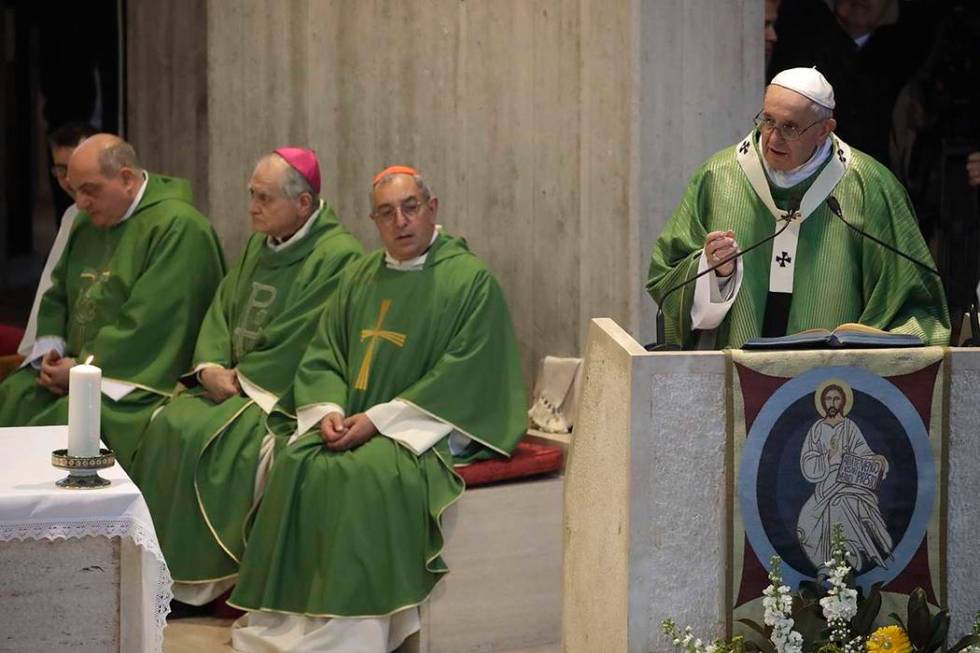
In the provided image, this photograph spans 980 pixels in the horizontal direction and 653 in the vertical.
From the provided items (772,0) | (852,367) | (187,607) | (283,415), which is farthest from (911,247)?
(187,607)

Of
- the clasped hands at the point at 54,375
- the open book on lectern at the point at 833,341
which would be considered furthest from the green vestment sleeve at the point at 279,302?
the open book on lectern at the point at 833,341

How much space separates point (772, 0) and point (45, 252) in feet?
13.9

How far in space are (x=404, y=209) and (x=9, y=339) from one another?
2.84 metres

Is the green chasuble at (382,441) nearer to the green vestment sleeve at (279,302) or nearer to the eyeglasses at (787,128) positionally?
the green vestment sleeve at (279,302)

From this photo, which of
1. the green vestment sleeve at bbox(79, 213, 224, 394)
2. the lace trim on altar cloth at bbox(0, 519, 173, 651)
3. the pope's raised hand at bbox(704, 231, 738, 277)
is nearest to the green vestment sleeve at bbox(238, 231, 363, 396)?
the green vestment sleeve at bbox(79, 213, 224, 394)

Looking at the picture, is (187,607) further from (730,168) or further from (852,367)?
(852,367)

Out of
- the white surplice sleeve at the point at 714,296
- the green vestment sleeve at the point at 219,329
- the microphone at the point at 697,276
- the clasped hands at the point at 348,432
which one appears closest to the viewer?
the microphone at the point at 697,276

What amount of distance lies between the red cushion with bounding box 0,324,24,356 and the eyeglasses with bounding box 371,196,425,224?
8.90ft

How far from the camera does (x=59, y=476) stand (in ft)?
12.3

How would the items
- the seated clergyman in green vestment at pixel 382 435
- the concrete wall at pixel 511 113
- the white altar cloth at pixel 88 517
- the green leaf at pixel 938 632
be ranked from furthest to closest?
1. the concrete wall at pixel 511 113
2. the seated clergyman in green vestment at pixel 382 435
3. the green leaf at pixel 938 632
4. the white altar cloth at pixel 88 517

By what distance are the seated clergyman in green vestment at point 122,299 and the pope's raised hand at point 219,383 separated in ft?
0.95

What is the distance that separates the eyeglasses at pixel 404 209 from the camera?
19.8ft

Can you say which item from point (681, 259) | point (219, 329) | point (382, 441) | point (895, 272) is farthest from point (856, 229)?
point (219, 329)

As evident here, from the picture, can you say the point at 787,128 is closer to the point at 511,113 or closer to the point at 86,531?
the point at 86,531
